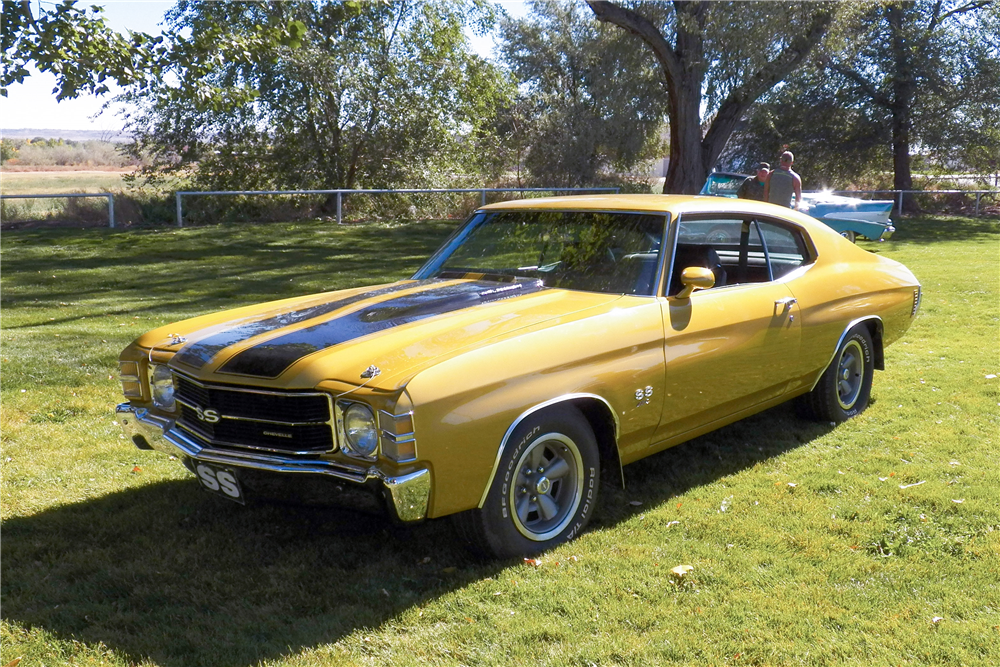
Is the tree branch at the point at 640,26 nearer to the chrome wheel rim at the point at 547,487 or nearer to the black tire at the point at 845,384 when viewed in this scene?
the black tire at the point at 845,384

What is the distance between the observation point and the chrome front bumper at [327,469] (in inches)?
138

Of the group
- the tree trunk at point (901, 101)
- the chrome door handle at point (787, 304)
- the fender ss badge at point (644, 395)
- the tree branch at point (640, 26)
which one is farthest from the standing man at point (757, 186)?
the tree trunk at point (901, 101)

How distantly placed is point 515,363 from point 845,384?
324cm

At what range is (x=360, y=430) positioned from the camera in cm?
361

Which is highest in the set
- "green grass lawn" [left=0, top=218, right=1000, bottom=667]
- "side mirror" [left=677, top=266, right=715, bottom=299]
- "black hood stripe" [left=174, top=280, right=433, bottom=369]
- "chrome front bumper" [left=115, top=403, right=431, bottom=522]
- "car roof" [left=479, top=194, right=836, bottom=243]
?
"car roof" [left=479, top=194, right=836, bottom=243]

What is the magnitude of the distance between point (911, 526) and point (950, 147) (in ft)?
89.2

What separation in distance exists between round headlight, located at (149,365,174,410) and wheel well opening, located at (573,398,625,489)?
6.06 feet

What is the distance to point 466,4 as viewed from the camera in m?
24.1

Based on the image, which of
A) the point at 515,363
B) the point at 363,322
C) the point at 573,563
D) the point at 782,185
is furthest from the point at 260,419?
the point at 782,185

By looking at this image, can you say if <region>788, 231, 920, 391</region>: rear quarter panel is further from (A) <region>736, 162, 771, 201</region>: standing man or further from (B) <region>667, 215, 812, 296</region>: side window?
(A) <region>736, 162, 771, 201</region>: standing man

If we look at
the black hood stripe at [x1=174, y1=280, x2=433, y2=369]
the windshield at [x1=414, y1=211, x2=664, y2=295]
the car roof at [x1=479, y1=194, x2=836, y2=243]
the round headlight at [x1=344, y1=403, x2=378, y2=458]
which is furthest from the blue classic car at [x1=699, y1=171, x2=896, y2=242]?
the round headlight at [x1=344, y1=403, x2=378, y2=458]

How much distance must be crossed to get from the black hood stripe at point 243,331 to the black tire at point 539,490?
4.07 feet

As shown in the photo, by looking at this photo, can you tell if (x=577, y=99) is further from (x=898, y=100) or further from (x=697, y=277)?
(x=697, y=277)

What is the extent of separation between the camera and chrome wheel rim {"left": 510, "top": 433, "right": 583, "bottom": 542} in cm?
402
